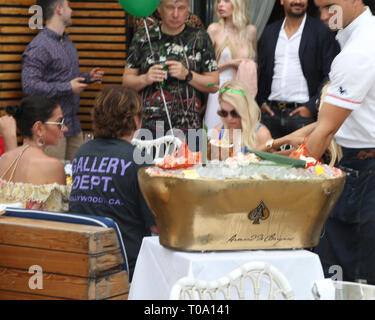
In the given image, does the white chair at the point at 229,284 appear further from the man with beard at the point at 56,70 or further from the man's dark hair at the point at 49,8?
the man's dark hair at the point at 49,8

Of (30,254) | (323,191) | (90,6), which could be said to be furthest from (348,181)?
(90,6)

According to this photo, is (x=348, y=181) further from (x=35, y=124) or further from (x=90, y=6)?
(x=90, y=6)

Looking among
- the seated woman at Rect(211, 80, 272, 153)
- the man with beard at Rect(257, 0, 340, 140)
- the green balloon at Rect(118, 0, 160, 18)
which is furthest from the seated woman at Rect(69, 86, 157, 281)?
the man with beard at Rect(257, 0, 340, 140)

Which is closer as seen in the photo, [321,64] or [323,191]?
[323,191]

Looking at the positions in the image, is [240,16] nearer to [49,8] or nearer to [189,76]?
[189,76]

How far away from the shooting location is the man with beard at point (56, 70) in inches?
209

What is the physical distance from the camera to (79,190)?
304 cm

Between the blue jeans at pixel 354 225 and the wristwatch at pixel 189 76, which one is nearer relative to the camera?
the blue jeans at pixel 354 225

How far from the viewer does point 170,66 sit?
15.9 ft

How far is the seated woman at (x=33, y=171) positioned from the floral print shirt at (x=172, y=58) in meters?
1.41

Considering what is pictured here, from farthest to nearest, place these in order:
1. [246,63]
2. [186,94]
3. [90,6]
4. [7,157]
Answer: [90,6]
[246,63]
[186,94]
[7,157]

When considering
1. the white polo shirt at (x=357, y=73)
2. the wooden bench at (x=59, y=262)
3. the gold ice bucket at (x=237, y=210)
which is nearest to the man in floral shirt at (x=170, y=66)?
the white polo shirt at (x=357, y=73)

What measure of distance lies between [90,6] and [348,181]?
4.30 metres
